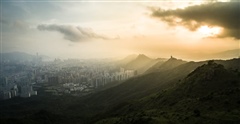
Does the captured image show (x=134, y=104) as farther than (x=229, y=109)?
Yes

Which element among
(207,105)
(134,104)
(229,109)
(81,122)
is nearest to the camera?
(229,109)

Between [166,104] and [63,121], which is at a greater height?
[166,104]

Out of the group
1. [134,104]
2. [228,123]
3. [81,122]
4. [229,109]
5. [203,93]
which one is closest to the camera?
[228,123]

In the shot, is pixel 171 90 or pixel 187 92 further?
pixel 171 90

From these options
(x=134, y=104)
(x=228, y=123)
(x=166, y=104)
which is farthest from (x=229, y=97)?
(x=134, y=104)

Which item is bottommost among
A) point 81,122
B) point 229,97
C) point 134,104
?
point 81,122

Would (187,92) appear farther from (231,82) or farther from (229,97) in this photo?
(229,97)

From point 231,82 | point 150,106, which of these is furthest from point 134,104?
point 231,82

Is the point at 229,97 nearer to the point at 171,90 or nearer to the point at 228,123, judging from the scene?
the point at 228,123

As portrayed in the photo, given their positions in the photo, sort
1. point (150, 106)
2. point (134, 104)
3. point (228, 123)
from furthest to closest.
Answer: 1. point (134, 104)
2. point (150, 106)
3. point (228, 123)
